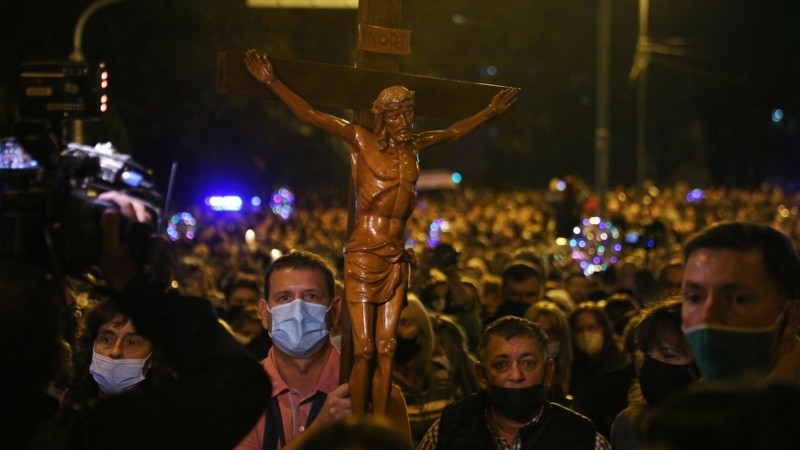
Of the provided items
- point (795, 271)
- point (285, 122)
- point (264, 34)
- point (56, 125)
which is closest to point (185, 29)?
point (264, 34)

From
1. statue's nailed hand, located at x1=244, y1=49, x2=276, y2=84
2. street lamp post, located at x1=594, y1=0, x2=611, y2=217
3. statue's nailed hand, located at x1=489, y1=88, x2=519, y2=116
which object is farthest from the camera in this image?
street lamp post, located at x1=594, y1=0, x2=611, y2=217

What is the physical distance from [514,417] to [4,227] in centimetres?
312

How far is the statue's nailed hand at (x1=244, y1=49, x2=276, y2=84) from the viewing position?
193 inches

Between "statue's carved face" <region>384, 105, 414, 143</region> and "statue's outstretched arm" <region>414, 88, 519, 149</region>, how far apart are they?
155mm

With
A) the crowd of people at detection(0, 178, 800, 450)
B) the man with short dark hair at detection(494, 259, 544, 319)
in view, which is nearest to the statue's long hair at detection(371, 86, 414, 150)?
the crowd of people at detection(0, 178, 800, 450)

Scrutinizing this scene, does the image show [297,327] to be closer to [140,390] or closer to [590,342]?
[140,390]

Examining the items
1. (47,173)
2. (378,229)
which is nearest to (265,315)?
(378,229)

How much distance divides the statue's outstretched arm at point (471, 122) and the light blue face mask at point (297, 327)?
2.75ft

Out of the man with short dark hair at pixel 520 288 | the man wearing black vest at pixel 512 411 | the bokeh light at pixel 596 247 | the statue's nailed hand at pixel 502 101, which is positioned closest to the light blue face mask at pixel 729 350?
the man wearing black vest at pixel 512 411

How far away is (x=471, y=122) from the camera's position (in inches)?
210

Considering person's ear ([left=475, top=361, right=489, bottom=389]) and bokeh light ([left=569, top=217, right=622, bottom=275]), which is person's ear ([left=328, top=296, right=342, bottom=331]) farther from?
bokeh light ([left=569, top=217, right=622, bottom=275])

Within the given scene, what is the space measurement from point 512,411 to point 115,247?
19.6ft

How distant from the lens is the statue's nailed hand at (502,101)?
5.44 metres

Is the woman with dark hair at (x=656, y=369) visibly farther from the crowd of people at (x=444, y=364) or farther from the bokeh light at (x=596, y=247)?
the bokeh light at (x=596, y=247)
